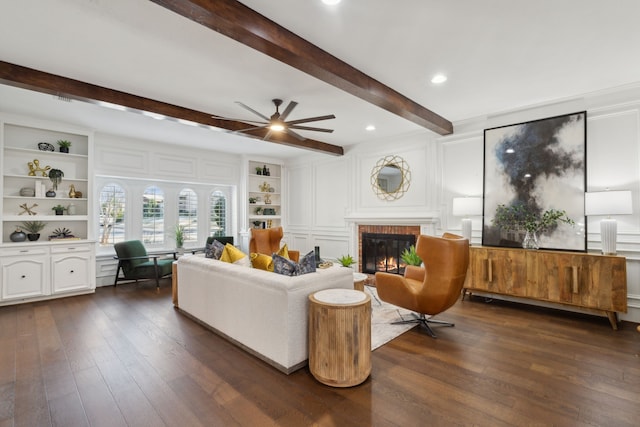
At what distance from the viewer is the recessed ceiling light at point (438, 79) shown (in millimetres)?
3232

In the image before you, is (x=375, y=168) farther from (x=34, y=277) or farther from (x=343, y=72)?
(x=34, y=277)

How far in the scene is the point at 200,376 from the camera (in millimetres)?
2383

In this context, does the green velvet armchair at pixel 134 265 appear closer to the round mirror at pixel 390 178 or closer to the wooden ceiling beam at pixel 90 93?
the wooden ceiling beam at pixel 90 93

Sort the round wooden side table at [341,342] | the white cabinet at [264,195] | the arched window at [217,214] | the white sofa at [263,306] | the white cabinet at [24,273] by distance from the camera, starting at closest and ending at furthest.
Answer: the round wooden side table at [341,342] < the white sofa at [263,306] < the white cabinet at [24,273] < the arched window at [217,214] < the white cabinet at [264,195]

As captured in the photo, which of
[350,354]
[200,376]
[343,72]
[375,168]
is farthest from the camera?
[375,168]

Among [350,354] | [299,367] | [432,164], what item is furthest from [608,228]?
[299,367]

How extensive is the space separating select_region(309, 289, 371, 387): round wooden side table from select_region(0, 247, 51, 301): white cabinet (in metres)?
4.60

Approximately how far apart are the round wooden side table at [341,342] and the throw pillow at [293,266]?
1.48 ft

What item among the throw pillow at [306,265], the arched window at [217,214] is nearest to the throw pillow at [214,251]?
the throw pillow at [306,265]

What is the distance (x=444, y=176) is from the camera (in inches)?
198

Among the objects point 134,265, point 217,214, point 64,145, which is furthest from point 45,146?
point 217,214

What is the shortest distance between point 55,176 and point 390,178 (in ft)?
18.2

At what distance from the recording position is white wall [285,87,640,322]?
3.54 meters

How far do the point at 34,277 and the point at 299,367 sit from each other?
4470mm
